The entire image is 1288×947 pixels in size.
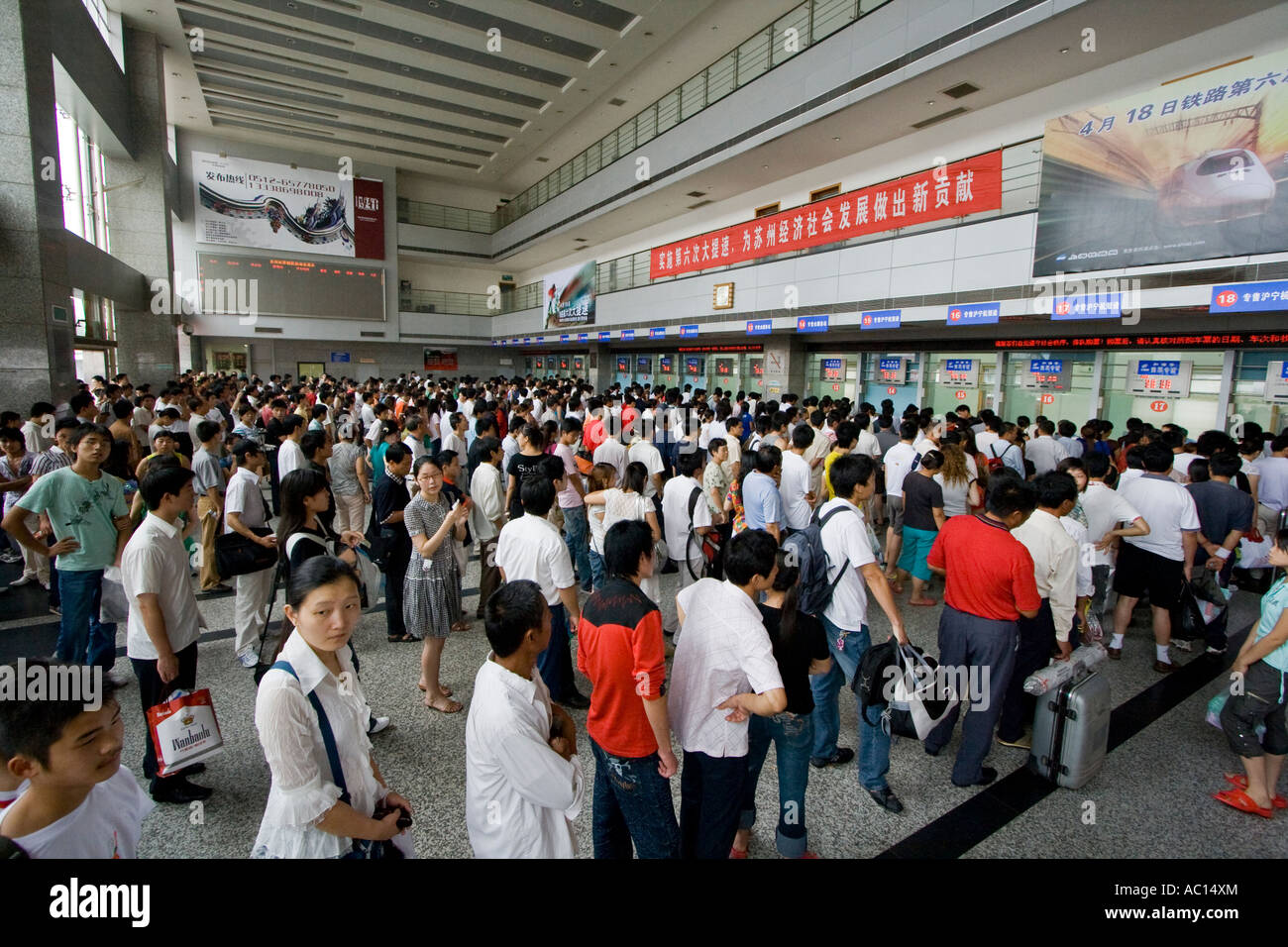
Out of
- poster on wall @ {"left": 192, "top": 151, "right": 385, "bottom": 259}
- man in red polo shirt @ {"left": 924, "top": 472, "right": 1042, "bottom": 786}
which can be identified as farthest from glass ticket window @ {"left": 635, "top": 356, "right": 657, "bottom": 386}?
man in red polo shirt @ {"left": 924, "top": 472, "right": 1042, "bottom": 786}

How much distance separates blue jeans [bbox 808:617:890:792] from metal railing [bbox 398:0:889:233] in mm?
11292

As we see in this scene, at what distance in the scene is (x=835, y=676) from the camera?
126 inches

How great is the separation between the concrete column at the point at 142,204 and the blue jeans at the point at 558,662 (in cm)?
1726

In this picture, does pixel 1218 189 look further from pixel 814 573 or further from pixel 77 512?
pixel 77 512

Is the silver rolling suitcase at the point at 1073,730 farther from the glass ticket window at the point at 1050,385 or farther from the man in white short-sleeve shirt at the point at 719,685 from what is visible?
the glass ticket window at the point at 1050,385

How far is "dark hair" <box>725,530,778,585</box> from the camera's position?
86.1 inches

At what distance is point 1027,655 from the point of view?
352 cm

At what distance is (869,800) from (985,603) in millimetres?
1197

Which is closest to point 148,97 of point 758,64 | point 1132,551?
point 758,64

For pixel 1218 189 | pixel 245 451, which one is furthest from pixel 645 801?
pixel 1218 189

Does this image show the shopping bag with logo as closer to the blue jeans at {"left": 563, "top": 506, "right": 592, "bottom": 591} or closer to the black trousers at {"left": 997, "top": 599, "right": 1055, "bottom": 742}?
the blue jeans at {"left": 563, "top": 506, "right": 592, "bottom": 591}

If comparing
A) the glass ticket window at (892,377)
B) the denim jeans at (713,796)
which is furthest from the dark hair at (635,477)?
the glass ticket window at (892,377)
